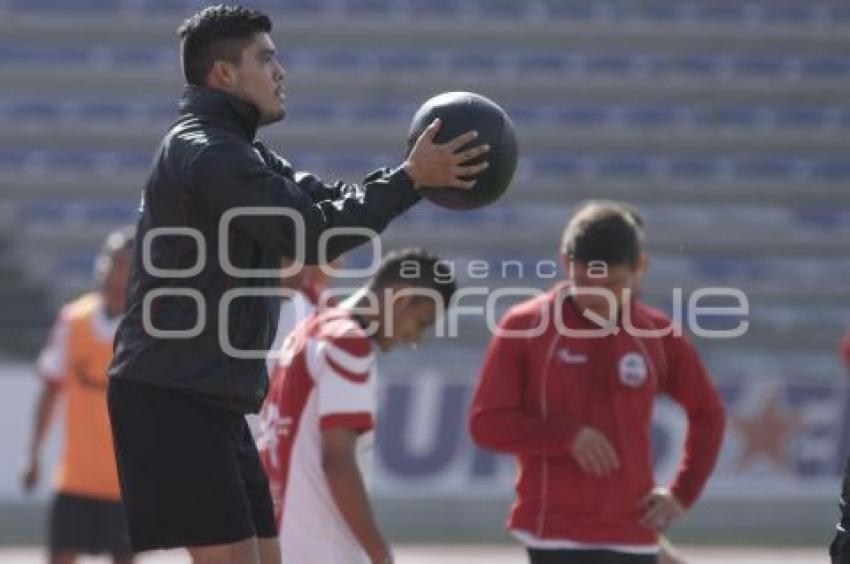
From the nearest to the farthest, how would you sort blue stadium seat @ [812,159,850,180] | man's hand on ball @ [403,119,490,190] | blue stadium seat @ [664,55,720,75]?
man's hand on ball @ [403,119,490,190]
blue stadium seat @ [812,159,850,180]
blue stadium seat @ [664,55,720,75]

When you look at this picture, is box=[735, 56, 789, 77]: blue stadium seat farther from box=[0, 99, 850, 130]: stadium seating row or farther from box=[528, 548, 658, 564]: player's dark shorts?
box=[528, 548, 658, 564]: player's dark shorts

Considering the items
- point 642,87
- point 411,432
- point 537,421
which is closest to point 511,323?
point 537,421

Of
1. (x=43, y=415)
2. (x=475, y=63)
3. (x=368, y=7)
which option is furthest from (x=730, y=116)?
(x=43, y=415)

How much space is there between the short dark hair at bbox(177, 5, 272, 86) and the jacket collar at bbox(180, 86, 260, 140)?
0.22 ft

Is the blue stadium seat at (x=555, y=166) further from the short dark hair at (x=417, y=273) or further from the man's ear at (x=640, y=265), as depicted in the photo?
the short dark hair at (x=417, y=273)

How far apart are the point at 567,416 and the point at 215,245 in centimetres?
170

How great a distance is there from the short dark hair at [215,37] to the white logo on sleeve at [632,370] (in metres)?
1.78

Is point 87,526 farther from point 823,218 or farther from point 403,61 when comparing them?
point 823,218

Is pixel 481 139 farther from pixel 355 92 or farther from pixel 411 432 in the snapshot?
pixel 355 92

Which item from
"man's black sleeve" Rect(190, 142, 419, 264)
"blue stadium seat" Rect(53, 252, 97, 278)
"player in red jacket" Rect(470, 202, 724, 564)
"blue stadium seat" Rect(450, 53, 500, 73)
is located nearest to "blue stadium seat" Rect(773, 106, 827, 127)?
"blue stadium seat" Rect(450, 53, 500, 73)

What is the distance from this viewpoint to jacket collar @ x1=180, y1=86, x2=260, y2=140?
5023 millimetres

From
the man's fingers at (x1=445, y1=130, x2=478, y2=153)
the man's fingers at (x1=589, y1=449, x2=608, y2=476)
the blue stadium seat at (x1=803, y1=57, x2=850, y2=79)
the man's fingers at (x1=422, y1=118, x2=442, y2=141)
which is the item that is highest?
the blue stadium seat at (x1=803, y1=57, x2=850, y2=79)

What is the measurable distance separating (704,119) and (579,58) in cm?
138

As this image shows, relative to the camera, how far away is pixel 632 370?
6.30 m
